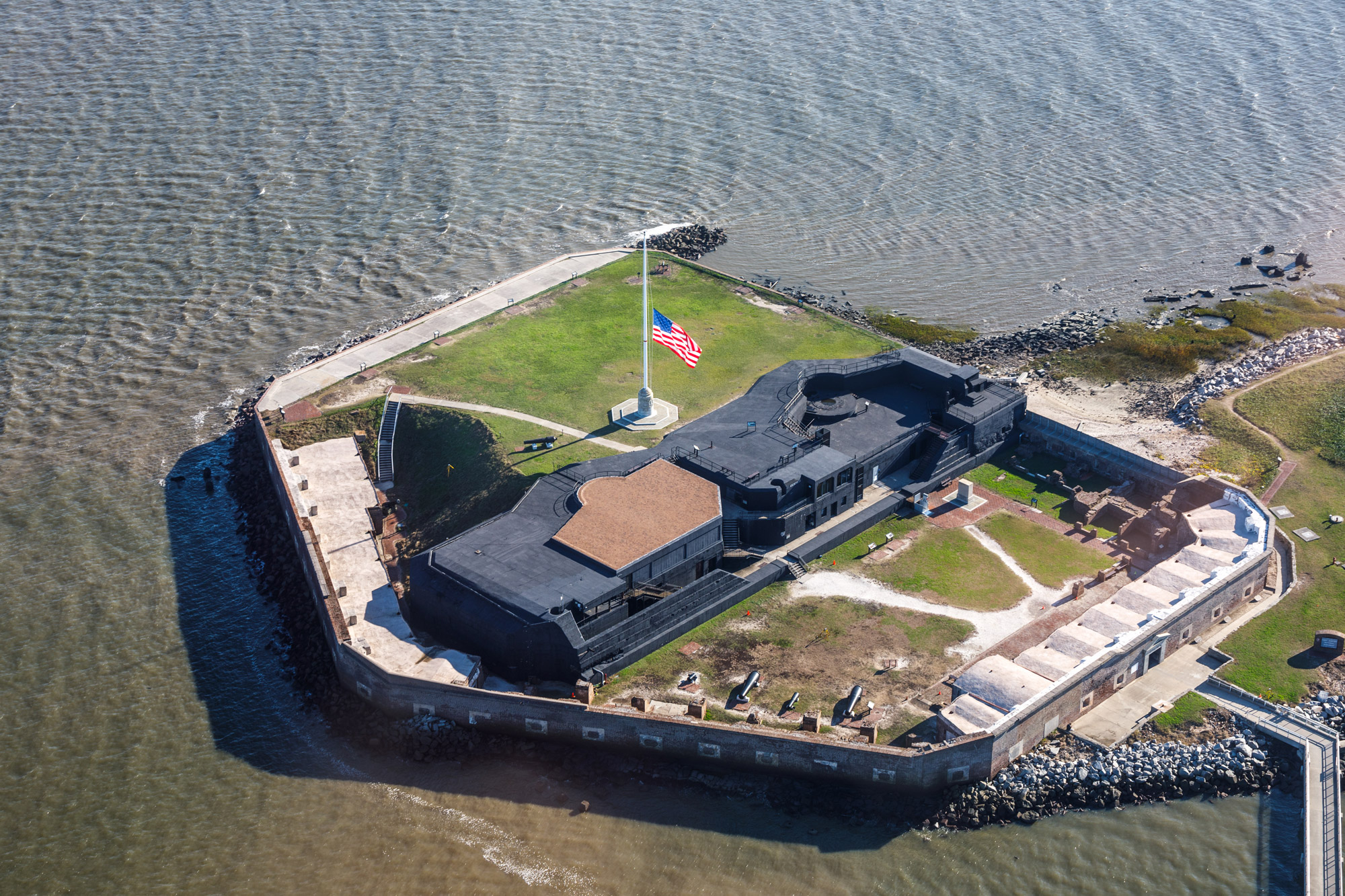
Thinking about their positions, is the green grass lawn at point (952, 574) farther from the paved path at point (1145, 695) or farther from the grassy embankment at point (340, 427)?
the grassy embankment at point (340, 427)

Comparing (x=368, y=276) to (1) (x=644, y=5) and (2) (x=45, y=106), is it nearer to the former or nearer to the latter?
(2) (x=45, y=106)

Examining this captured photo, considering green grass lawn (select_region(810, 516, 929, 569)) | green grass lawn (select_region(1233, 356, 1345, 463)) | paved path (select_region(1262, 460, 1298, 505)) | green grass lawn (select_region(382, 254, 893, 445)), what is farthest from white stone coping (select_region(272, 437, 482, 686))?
green grass lawn (select_region(1233, 356, 1345, 463))

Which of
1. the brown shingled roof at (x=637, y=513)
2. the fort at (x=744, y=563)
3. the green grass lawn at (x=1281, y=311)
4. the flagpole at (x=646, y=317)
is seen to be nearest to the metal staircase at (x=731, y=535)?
the fort at (x=744, y=563)

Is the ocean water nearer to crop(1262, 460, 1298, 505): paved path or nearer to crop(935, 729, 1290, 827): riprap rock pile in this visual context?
crop(935, 729, 1290, 827): riprap rock pile

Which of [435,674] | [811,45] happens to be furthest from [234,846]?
[811,45]

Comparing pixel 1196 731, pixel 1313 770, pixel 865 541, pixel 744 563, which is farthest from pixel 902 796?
pixel 1313 770
